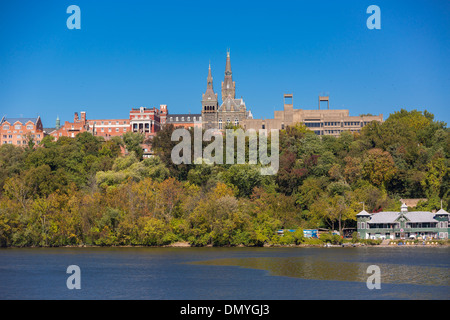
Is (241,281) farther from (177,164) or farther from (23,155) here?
(23,155)

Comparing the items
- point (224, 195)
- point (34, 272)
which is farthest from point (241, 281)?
point (224, 195)

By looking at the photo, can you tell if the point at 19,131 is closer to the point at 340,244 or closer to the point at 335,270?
the point at 340,244

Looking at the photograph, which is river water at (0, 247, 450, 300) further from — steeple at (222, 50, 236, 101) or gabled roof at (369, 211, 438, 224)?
steeple at (222, 50, 236, 101)
